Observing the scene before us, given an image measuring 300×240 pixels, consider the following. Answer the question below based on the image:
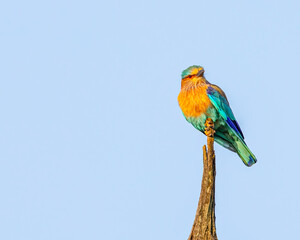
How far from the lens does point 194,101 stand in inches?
375

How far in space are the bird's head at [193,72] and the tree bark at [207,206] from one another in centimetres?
271

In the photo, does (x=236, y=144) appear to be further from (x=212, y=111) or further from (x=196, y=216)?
(x=196, y=216)

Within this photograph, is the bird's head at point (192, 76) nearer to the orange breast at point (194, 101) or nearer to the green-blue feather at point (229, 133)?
the orange breast at point (194, 101)

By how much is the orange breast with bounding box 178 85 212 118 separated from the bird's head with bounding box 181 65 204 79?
29 centimetres

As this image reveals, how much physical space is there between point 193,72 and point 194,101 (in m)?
0.64

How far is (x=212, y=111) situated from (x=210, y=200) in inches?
98.2

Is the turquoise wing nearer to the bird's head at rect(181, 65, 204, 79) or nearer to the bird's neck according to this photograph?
the bird's neck

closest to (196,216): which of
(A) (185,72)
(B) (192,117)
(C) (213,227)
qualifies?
(C) (213,227)

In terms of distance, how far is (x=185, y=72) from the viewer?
1006 centimetres

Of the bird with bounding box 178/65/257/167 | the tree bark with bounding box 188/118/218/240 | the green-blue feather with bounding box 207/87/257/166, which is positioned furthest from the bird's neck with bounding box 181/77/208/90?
the tree bark with bounding box 188/118/218/240

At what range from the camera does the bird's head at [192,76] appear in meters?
9.88

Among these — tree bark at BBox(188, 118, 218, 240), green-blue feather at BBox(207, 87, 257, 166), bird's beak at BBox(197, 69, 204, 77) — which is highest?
bird's beak at BBox(197, 69, 204, 77)

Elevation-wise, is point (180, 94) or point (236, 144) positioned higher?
point (180, 94)

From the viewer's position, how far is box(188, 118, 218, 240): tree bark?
7.11m
